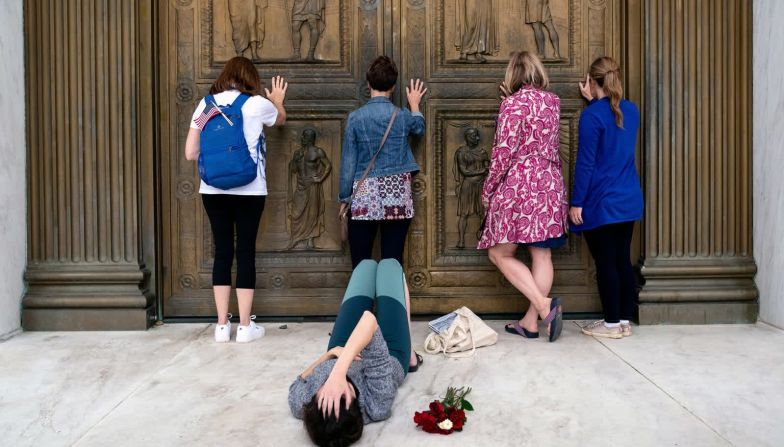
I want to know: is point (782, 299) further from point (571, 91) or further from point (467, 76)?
point (467, 76)

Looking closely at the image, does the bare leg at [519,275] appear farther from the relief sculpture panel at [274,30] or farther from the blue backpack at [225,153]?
the relief sculpture panel at [274,30]

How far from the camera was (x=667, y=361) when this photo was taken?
455cm

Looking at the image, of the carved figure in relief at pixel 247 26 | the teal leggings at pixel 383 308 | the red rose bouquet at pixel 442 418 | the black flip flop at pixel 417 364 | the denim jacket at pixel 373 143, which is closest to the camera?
the red rose bouquet at pixel 442 418

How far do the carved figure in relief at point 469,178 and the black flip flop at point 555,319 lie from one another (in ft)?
3.36

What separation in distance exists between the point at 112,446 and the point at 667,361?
3203mm

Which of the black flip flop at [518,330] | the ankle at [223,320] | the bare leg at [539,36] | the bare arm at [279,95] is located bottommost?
the black flip flop at [518,330]

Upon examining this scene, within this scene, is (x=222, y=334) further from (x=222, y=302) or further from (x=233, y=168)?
(x=233, y=168)

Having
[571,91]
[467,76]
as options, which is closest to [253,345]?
[467,76]

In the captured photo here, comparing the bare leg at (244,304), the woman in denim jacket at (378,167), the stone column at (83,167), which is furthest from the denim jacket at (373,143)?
the stone column at (83,167)

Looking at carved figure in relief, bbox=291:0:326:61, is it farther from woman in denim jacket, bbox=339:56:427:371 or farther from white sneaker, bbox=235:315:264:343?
white sneaker, bbox=235:315:264:343

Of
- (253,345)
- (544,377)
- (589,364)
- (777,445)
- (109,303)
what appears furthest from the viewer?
(109,303)

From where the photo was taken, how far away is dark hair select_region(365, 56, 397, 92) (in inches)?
202

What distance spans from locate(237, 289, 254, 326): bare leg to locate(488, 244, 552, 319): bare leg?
1.76 metres

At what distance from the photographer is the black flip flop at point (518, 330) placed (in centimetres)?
520
